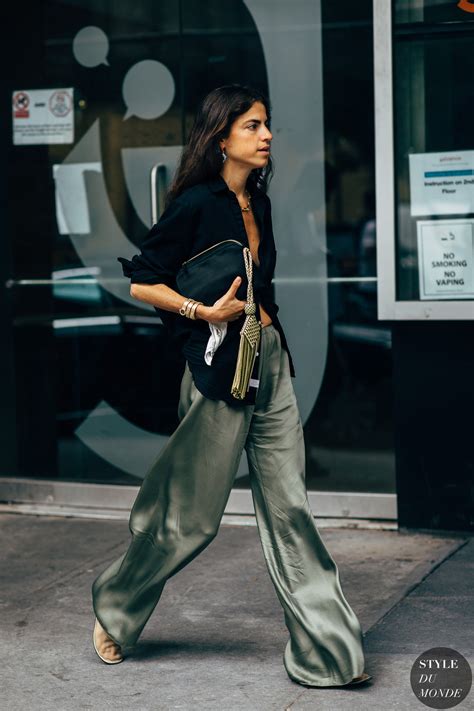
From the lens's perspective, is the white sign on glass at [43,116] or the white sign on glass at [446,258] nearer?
the white sign on glass at [446,258]

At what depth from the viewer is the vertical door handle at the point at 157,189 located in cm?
646

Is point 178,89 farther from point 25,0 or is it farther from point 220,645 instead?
point 220,645

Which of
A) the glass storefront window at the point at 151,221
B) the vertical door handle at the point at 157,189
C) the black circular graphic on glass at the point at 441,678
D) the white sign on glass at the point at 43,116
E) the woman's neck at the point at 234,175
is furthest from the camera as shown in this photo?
the white sign on glass at the point at 43,116

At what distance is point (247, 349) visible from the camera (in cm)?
413

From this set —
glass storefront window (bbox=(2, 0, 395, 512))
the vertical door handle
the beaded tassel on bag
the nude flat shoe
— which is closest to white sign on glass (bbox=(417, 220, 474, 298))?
glass storefront window (bbox=(2, 0, 395, 512))

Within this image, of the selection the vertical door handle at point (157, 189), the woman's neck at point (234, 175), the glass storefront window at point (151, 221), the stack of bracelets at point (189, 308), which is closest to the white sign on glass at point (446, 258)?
the glass storefront window at point (151, 221)

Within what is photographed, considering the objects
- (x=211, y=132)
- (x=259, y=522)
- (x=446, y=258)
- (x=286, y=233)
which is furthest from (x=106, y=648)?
(x=286, y=233)

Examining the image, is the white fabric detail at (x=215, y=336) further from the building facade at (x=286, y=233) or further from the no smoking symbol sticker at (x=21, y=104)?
the no smoking symbol sticker at (x=21, y=104)

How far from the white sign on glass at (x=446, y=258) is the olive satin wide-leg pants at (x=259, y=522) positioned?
5.51ft

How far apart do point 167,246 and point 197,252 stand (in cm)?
10

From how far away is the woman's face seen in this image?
418 cm

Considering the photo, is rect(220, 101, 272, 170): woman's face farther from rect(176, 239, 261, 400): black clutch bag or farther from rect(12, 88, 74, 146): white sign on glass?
rect(12, 88, 74, 146): white sign on glass

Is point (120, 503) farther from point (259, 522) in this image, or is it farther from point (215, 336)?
point (215, 336)

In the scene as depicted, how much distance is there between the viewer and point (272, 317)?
432 centimetres
